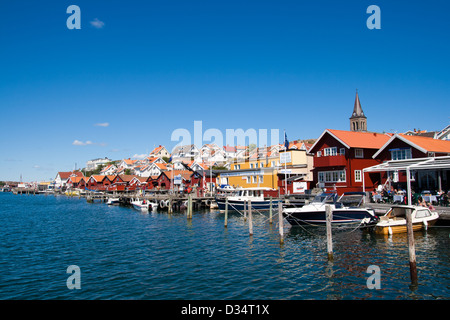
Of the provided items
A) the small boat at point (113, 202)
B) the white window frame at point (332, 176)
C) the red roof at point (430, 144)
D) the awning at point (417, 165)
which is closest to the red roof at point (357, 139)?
the white window frame at point (332, 176)

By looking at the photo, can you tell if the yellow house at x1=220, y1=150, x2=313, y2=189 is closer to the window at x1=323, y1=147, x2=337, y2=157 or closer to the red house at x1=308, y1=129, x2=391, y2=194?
the red house at x1=308, y1=129, x2=391, y2=194

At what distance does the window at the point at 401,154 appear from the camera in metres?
41.6

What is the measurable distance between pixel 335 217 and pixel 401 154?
19455mm

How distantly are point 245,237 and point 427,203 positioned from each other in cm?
1701

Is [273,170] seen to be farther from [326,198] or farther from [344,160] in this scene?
[326,198]

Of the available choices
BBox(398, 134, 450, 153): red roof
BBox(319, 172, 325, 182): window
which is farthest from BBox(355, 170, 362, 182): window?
BBox(398, 134, 450, 153): red roof

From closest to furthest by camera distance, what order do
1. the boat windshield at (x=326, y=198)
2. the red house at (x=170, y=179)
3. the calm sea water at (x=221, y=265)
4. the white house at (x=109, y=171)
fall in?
the calm sea water at (x=221, y=265), the boat windshield at (x=326, y=198), the red house at (x=170, y=179), the white house at (x=109, y=171)

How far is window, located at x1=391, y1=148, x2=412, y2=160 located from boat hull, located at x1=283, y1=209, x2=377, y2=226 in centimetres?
1774

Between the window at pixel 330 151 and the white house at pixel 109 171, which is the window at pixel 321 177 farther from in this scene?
the white house at pixel 109 171

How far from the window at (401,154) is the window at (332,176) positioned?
23.9 feet

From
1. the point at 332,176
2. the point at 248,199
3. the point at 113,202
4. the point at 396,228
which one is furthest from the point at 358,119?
the point at 396,228

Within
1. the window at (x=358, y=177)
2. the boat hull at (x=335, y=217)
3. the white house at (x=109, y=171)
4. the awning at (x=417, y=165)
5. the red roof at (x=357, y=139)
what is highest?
the white house at (x=109, y=171)
